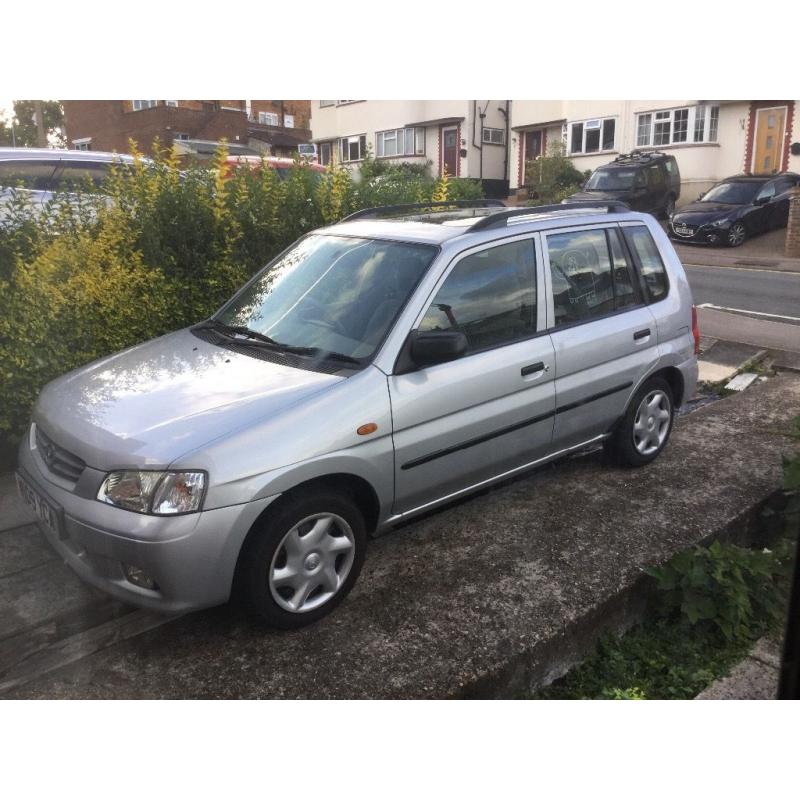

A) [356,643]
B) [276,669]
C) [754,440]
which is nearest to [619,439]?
[754,440]

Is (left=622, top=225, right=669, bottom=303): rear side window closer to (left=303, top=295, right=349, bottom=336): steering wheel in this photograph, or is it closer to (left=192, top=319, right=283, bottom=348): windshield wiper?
(left=303, top=295, right=349, bottom=336): steering wheel

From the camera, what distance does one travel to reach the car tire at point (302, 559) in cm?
248

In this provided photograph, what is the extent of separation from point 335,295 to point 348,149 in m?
1.90

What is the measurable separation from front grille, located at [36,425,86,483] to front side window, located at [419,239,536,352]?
1.40 meters

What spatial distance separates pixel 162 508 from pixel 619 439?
2.55m

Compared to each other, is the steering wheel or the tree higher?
the tree

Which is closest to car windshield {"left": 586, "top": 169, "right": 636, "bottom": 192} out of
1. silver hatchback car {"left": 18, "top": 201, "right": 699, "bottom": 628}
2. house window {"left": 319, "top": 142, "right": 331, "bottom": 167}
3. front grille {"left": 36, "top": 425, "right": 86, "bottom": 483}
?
silver hatchback car {"left": 18, "top": 201, "right": 699, "bottom": 628}

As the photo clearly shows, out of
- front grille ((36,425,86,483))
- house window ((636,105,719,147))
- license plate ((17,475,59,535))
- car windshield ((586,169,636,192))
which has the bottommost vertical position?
license plate ((17,475,59,535))

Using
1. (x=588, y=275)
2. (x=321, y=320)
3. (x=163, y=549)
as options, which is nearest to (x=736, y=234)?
(x=588, y=275)

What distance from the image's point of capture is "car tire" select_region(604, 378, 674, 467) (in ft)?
13.0

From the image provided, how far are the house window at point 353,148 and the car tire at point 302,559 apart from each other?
2.79m

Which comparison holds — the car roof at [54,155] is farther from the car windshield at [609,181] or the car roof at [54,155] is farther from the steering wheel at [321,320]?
the car windshield at [609,181]

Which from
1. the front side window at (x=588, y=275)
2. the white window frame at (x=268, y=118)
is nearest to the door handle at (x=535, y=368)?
the front side window at (x=588, y=275)

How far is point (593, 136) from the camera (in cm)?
443
